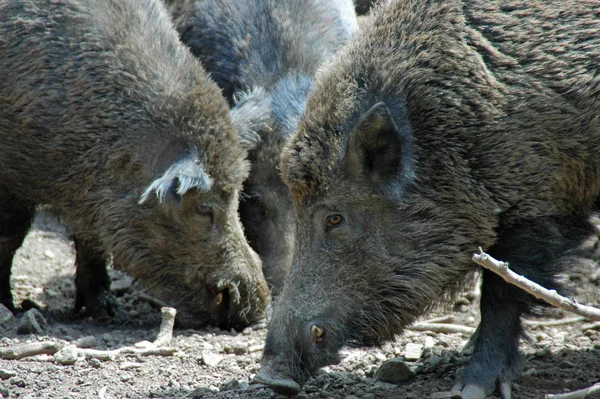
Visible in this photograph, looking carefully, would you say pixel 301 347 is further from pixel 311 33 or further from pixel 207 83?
pixel 311 33

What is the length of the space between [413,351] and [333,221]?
1.39 m

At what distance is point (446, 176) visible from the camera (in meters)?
5.28

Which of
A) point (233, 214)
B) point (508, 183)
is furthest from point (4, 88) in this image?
point (508, 183)

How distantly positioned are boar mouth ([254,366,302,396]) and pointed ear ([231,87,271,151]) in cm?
279

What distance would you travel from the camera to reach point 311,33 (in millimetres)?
8523

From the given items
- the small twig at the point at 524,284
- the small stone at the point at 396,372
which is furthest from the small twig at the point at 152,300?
the small twig at the point at 524,284

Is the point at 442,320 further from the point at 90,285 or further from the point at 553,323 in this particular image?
the point at 90,285

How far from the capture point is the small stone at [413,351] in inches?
244

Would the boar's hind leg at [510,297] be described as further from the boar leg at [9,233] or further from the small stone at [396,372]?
the boar leg at [9,233]

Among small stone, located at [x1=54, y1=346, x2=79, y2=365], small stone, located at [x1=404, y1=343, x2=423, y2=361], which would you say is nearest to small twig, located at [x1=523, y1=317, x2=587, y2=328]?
small stone, located at [x1=404, y1=343, x2=423, y2=361]

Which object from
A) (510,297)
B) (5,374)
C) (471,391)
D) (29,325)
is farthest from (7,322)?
(510,297)

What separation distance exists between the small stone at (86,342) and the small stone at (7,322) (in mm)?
533

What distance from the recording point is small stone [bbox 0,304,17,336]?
6.81 metres

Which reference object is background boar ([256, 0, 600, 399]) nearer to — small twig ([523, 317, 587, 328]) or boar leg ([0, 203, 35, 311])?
small twig ([523, 317, 587, 328])
